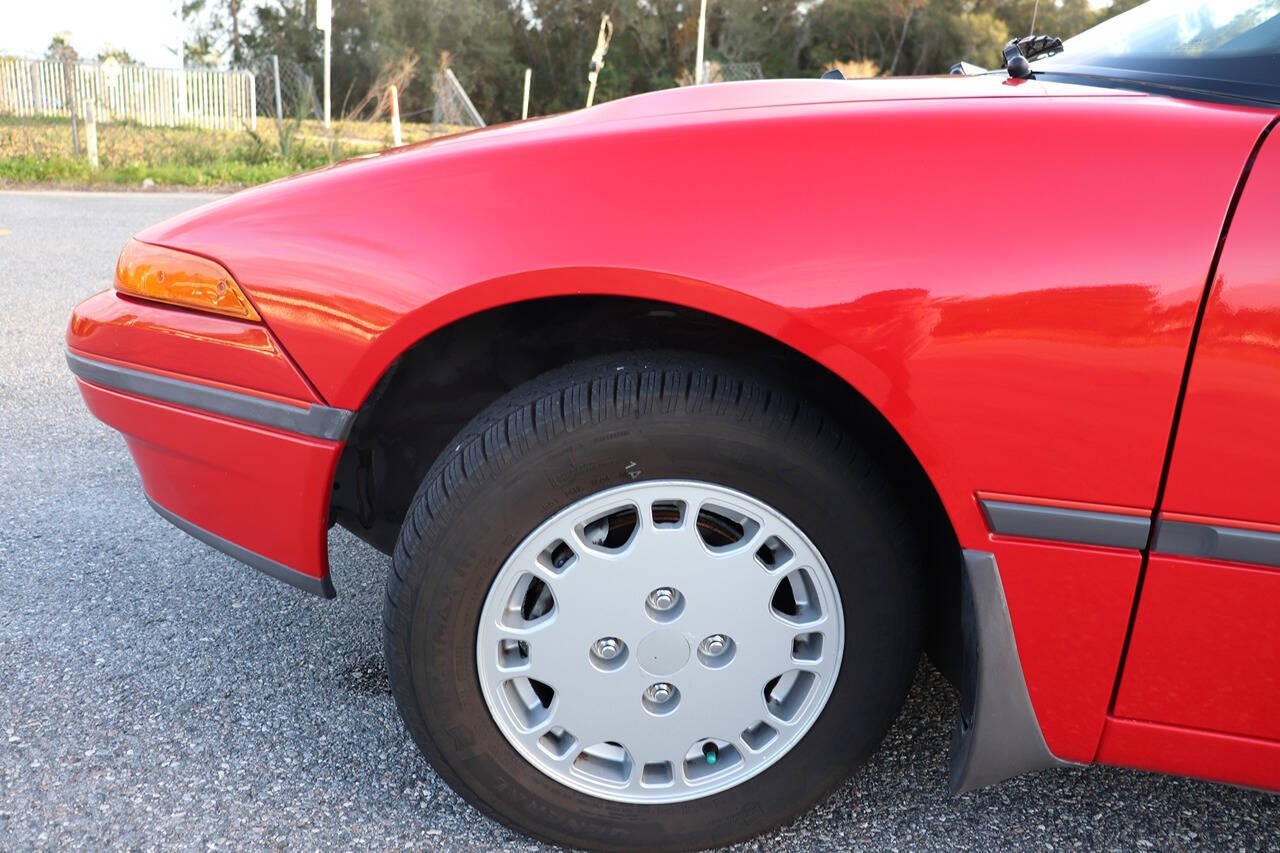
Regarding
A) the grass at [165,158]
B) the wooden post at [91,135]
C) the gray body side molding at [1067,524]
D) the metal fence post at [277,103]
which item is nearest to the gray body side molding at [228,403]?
the gray body side molding at [1067,524]

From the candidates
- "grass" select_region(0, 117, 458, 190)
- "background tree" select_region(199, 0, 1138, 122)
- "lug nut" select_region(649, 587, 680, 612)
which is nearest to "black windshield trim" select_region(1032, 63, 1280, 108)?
"lug nut" select_region(649, 587, 680, 612)

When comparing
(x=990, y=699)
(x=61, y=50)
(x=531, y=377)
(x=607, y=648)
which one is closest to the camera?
(x=990, y=699)

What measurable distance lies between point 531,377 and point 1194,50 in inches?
45.6

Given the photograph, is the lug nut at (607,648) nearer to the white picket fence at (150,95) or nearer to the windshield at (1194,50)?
the windshield at (1194,50)

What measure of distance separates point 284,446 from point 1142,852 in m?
1.52

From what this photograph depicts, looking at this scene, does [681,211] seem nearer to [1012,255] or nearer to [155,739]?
[1012,255]

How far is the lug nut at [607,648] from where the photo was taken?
1.48m

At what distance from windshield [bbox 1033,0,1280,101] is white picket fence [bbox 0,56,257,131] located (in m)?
19.1

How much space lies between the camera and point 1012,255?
4.03ft

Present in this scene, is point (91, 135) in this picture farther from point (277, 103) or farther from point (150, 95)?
point (150, 95)

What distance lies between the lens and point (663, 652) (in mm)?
1472

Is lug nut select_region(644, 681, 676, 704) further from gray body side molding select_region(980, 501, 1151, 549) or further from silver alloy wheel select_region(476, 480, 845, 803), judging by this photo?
gray body side molding select_region(980, 501, 1151, 549)

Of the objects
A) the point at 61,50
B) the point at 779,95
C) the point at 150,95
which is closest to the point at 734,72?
the point at 150,95

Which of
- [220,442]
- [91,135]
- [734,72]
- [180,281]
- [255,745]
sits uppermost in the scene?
[734,72]
